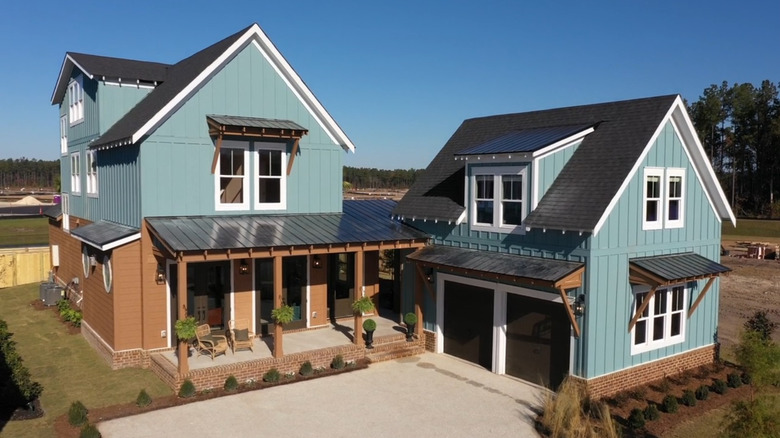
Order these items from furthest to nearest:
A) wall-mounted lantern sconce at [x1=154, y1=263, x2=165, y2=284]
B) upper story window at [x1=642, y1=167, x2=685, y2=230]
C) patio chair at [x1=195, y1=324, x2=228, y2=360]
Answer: wall-mounted lantern sconce at [x1=154, y1=263, x2=165, y2=284] < patio chair at [x1=195, y1=324, x2=228, y2=360] < upper story window at [x1=642, y1=167, x2=685, y2=230]

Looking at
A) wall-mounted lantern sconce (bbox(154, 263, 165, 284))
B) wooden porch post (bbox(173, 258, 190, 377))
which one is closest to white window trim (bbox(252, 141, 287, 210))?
wall-mounted lantern sconce (bbox(154, 263, 165, 284))

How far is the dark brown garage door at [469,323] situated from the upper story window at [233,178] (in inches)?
266

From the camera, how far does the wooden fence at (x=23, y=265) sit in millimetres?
28109

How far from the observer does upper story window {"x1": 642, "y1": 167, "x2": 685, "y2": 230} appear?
14.5 meters

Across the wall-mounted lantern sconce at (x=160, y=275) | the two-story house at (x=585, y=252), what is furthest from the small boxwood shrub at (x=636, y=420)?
the wall-mounted lantern sconce at (x=160, y=275)

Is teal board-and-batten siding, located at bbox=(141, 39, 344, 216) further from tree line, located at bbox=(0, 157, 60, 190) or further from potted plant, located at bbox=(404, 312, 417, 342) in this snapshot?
tree line, located at bbox=(0, 157, 60, 190)

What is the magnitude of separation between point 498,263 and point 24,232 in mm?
46699

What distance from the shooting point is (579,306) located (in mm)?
13430

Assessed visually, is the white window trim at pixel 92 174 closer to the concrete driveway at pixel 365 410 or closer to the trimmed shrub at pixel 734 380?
the concrete driveway at pixel 365 410

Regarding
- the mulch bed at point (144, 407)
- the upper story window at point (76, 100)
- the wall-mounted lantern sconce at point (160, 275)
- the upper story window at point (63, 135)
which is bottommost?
the mulch bed at point (144, 407)

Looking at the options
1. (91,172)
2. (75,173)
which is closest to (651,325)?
(91,172)

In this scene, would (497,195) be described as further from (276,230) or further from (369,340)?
(276,230)

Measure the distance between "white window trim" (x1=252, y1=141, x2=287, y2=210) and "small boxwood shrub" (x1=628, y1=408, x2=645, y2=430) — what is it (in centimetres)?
1150

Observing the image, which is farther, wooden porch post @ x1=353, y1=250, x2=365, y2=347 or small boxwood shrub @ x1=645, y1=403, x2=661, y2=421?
wooden porch post @ x1=353, y1=250, x2=365, y2=347
